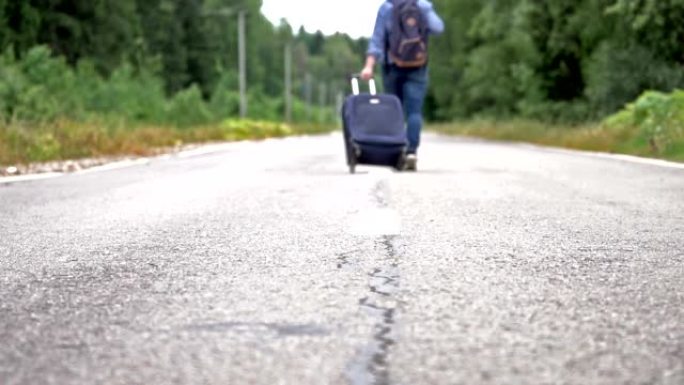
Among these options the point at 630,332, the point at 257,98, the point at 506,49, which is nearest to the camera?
the point at 630,332

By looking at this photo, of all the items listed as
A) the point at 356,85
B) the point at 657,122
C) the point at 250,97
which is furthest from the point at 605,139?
the point at 250,97

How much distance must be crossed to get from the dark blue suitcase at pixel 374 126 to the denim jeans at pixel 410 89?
613 millimetres

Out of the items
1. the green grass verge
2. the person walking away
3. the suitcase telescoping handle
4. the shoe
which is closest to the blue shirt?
the person walking away

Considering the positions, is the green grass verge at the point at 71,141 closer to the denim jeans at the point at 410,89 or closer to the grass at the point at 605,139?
the denim jeans at the point at 410,89

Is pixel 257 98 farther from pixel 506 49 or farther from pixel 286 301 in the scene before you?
pixel 286 301

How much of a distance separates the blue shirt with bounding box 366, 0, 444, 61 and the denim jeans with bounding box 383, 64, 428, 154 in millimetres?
240

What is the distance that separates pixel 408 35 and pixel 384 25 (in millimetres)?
322

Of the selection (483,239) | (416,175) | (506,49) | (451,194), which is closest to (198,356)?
(483,239)

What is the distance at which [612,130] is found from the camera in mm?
19891

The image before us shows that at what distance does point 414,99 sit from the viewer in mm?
11047

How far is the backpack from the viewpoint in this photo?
10766mm

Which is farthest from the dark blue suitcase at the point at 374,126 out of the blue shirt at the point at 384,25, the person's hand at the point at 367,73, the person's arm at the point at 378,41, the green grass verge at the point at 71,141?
the green grass verge at the point at 71,141

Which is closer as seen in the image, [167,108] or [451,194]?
[451,194]

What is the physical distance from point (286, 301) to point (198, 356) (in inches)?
29.3
